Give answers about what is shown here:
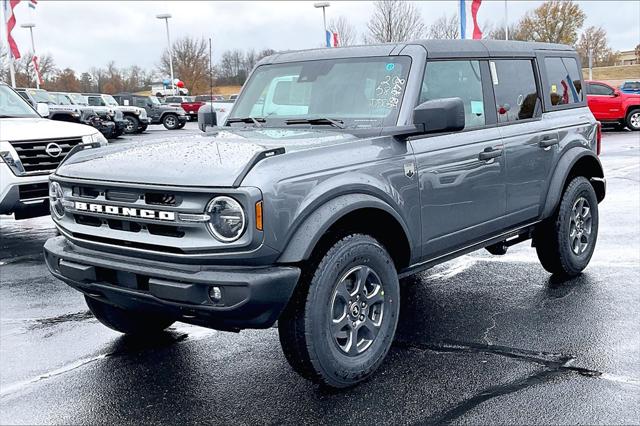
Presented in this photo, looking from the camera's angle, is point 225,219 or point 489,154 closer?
point 225,219

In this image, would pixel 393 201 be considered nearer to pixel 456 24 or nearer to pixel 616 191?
pixel 616 191

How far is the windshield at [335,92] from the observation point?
4305 millimetres

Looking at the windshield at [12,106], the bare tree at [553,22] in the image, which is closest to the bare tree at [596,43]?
the bare tree at [553,22]

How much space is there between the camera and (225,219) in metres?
3.23

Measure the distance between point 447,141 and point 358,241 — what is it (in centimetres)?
113

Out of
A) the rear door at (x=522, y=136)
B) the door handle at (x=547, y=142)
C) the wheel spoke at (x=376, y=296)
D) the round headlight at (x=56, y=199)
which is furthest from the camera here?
the door handle at (x=547, y=142)

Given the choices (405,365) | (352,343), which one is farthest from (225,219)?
(405,365)

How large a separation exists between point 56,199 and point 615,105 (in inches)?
869

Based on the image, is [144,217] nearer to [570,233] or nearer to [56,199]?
[56,199]

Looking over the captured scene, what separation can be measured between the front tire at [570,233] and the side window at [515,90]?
2.67 ft

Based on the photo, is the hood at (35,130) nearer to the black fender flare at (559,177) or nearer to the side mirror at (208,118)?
the side mirror at (208,118)

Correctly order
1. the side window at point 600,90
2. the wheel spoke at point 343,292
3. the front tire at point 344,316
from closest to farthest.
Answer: the front tire at point 344,316 < the wheel spoke at point 343,292 < the side window at point 600,90

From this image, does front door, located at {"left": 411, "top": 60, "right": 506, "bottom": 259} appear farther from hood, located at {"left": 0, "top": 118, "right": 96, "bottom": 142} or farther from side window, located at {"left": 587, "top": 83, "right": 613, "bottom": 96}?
side window, located at {"left": 587, "top": 83, "right": 613, "bottom": 96}

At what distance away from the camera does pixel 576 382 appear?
370 centimetres
